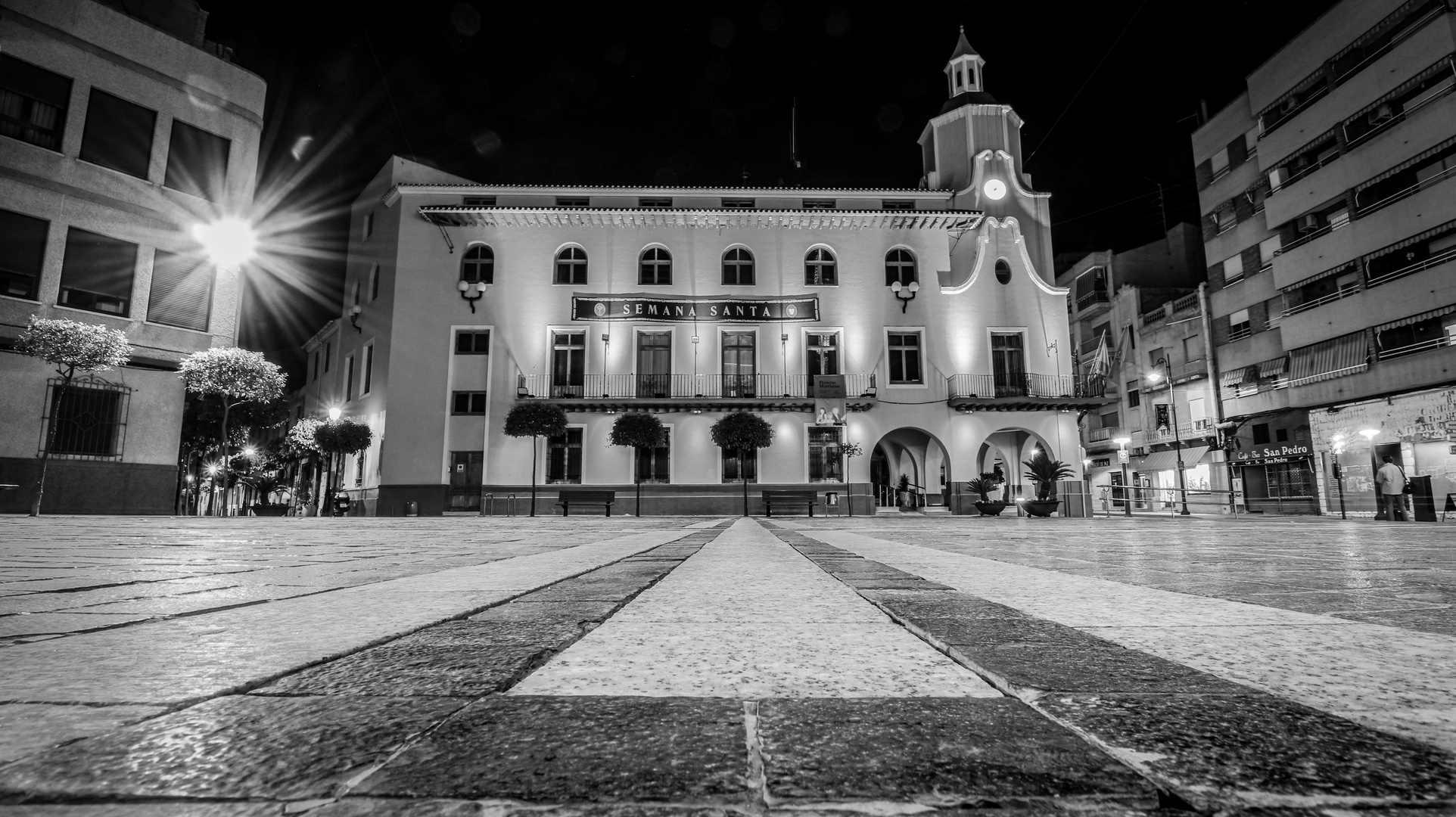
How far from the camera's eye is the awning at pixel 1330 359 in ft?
67.4

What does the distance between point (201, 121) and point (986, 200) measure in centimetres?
2264

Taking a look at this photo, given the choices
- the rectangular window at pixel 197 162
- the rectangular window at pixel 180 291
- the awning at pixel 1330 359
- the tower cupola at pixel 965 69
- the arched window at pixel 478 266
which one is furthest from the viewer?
the tower cupola at pixel 965 69

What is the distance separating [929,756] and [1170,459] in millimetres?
34623

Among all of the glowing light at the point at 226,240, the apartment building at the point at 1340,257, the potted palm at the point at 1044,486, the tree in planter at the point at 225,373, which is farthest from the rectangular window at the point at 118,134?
the apartment building at the point at 1340,257

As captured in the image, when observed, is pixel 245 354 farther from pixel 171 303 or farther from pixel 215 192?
pixel 215 192

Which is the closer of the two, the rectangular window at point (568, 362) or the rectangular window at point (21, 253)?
the rectangular window at point (21, 253)

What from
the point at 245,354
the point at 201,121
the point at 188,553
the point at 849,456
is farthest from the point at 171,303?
the point at 849,456

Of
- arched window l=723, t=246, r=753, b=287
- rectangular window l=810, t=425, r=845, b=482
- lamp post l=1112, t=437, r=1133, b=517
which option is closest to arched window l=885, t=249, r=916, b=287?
arched window l=723, t=246, r=753, b=287

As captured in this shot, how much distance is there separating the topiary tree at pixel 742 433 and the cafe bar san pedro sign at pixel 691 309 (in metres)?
4.06

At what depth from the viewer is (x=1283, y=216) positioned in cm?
2356

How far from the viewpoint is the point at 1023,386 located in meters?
22.5

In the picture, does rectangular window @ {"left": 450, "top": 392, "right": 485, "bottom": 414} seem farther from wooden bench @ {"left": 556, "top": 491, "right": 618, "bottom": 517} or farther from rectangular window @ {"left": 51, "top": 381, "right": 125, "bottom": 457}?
rectangular window @ {"left": 51, "top": 381, "right": 125, "bottom": 457}

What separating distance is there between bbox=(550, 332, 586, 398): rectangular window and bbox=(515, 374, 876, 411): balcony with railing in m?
0.04

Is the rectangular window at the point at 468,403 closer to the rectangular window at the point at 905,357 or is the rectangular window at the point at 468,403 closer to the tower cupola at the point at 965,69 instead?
the rectangular window at the point at 905,357
